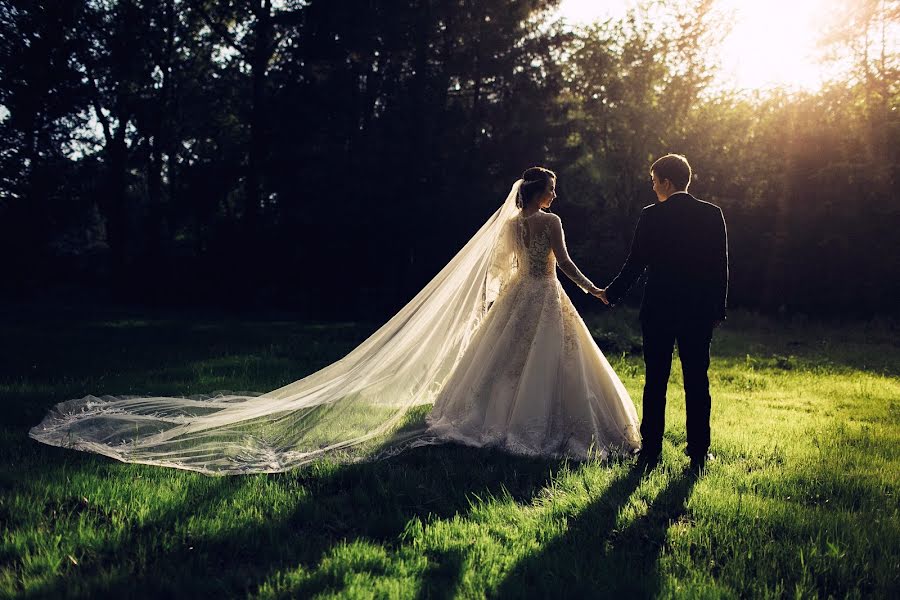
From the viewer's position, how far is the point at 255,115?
2427cm

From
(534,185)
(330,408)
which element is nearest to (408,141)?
(534,185)

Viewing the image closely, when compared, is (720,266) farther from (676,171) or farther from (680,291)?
(676,171)

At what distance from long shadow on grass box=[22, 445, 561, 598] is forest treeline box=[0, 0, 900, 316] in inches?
658

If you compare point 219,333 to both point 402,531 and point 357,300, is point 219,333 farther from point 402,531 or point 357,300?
point 402,531

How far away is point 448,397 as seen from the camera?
6.08 m

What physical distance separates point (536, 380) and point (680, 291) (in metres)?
1.49

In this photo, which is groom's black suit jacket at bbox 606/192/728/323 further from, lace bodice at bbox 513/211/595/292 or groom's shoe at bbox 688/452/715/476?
groom's shoe at bbox 688/452/715/476

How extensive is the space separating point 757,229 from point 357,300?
14.4 m

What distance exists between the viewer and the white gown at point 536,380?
5.54 meters

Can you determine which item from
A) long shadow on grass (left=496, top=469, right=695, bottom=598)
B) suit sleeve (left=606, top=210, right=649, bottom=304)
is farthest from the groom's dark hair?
long shadow on grass (left=496, top=469, right=695, bottom=598)

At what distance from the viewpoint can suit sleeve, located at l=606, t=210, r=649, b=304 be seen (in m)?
5.34

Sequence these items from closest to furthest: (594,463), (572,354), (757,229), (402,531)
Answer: (402,531), (594,463), (572,354), (757,229)

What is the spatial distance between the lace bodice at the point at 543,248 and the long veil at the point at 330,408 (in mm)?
217

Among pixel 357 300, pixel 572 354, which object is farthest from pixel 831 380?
pixel 357 300
